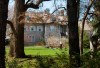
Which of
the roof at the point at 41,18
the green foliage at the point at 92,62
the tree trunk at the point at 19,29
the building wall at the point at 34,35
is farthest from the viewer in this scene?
the building wall at the point at 34,35

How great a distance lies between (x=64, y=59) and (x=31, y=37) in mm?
101013

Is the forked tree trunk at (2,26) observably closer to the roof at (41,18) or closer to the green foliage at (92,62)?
the green foliage at (92,62)

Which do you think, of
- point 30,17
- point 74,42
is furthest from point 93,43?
point 30,17

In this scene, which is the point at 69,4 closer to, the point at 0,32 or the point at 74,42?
the point at 74,42

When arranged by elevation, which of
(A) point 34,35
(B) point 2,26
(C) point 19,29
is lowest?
(A) point 34,35

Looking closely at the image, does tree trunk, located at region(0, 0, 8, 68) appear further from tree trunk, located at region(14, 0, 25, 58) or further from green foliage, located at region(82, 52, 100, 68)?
tree trunk, located at region(14, 0, 25, 58)

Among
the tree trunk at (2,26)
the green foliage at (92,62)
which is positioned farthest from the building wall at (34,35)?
the green foliage at (92,62)

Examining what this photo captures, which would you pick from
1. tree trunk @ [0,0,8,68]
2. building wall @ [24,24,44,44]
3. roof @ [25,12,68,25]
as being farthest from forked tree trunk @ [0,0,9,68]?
building wall @ [24,24,44,44]

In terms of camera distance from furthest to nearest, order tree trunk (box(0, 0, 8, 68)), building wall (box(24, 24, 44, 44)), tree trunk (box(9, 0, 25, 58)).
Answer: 1. building wall (box(24, 24, 44, 44))
2. tree trunk (box(9, 0, 25, 58))
3. tree trunk (box(0, 0, 8, 68))

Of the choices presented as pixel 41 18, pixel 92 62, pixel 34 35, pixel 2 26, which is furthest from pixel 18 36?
pixel 34 35

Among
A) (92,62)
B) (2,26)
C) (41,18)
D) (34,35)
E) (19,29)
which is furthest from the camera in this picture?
(34,35)

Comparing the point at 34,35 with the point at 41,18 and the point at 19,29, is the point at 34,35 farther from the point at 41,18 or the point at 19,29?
the point at 41,18

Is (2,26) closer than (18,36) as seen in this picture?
Yes

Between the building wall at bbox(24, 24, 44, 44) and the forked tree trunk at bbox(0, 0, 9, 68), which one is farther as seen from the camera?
the building wall at bbox(24, 24, 44, 44)
